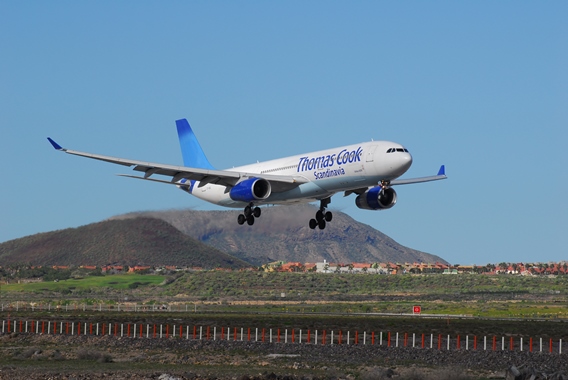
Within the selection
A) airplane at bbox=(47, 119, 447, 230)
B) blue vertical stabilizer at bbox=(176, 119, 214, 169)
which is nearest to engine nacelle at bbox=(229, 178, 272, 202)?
airplane at bbox=(47, 119, 447, 230)

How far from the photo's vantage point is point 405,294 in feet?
417

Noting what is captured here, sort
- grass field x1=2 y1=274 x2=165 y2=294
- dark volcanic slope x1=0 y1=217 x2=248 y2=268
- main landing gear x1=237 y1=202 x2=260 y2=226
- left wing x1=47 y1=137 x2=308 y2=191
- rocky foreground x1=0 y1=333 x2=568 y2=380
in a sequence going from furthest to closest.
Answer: dark volcanic slope x1=0 y1=217 x2=248 y2=268, grass field x1=2 y1=274 x2=165 y2=294, main landing gear x1=237 y1=202 x2=260 y2=226, left wing x1=47 y1=137 x2=308 y2=191, rocky foreground x1=0 y1=333 x2=568 y2=380

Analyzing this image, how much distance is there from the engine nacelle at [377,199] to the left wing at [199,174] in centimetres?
506

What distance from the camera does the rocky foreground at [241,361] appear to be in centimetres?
3994

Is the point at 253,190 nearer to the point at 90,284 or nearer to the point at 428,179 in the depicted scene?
the point at 428,179

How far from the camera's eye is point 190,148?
9000 cm

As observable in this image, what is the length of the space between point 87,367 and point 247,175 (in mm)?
27971

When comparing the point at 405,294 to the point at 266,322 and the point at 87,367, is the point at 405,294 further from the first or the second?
the point at 87,367

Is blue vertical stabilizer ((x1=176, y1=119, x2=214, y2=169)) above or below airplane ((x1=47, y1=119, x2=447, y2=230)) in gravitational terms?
above

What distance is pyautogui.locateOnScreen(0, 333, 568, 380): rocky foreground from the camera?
39.9m

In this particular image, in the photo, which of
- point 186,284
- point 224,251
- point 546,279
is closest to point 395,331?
point 186,284

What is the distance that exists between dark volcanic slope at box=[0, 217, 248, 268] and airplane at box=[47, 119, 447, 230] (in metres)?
81.3

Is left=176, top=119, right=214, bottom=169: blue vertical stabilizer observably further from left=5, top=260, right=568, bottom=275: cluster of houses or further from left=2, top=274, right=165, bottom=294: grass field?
left=5, top=260, right=568, bottom=275: cluster of houses

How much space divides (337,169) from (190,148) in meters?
29.2
